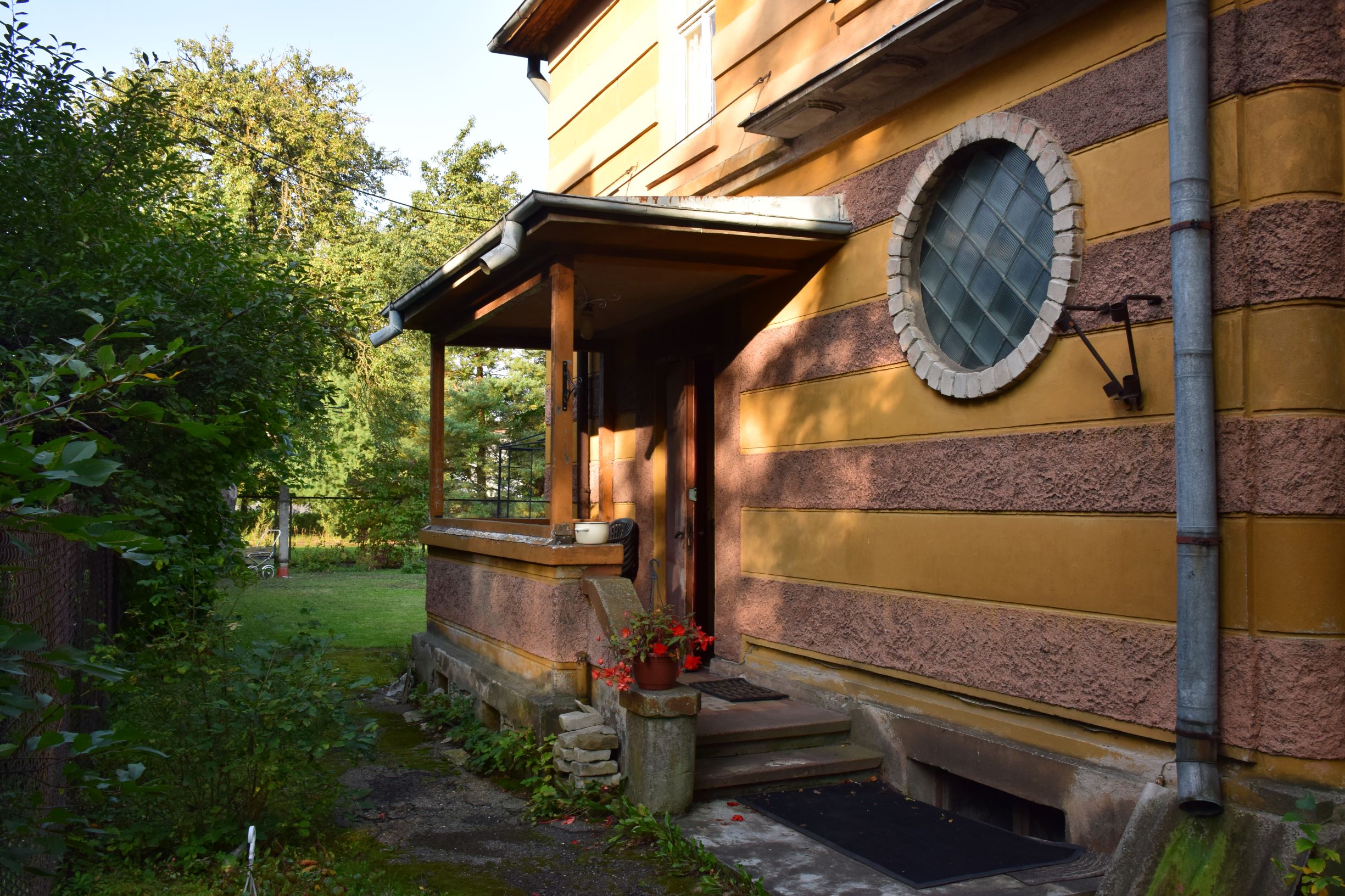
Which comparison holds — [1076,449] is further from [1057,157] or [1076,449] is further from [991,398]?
[1057,157]

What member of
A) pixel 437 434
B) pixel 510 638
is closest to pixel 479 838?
pixel 510 638

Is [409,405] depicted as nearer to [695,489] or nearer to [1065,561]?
[695,489]

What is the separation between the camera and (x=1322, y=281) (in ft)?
12.6

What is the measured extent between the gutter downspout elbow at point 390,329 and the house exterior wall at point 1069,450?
9.44 ft

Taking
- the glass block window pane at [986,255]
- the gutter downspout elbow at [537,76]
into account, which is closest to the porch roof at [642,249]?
the glass block window pane at [986,255]

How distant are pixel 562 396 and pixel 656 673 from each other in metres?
1.98


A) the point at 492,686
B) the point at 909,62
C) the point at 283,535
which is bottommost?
the point at 492,686

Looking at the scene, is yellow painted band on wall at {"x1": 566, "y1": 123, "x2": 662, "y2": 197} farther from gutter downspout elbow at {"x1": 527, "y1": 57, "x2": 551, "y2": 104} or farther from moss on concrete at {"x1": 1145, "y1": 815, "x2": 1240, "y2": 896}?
moss on concrete at {"x1": 1145, "y1": 815, "x2": 1240, "y2": 896}

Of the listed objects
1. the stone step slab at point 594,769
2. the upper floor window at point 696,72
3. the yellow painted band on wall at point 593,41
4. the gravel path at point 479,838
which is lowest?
the gravel path at point 479,838

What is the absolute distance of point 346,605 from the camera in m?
15.2

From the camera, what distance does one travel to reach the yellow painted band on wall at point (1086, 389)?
12.6ft

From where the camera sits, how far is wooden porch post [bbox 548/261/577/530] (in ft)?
20.5

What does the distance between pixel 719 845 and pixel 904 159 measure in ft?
12.8

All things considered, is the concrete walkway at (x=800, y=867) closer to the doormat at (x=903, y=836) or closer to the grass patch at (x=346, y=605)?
the doormat at (x=903, y=836)
